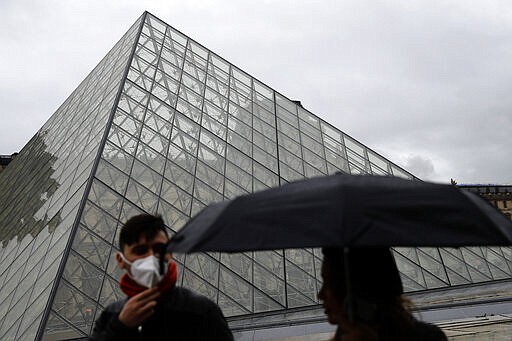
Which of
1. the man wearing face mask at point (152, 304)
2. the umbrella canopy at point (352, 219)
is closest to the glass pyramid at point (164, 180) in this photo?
the man wearing face mask at point (152, 304)

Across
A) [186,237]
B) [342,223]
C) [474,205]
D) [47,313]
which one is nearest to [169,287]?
[186,237]

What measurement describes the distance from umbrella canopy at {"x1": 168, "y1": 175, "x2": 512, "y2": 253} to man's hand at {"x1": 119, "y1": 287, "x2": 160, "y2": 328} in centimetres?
20

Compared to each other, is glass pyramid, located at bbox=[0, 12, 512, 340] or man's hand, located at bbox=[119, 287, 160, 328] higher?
glass pyramid, located at bbox=[0, 12, 512, 340]

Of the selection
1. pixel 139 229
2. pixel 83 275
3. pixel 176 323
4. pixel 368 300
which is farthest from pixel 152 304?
pixel 83 275

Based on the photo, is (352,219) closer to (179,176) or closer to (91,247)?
(91,247)

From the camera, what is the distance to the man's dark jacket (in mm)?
2152

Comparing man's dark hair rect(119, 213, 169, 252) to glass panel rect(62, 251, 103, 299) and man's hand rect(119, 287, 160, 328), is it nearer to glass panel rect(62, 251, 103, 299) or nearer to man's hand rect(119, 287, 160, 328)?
man's hand rect(119, 287, 160, 328)

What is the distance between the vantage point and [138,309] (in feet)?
6.78

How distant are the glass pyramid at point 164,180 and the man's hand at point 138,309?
575 cm

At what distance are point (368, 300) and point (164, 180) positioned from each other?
32.1ft

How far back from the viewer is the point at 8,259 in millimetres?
11414

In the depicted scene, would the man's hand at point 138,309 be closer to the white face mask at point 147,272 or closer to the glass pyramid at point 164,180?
the white face mask at point 147,272

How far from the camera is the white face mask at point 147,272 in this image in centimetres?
213

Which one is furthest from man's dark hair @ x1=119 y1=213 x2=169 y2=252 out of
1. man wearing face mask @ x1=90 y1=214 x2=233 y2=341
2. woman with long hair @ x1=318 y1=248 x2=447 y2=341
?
woman with long hair @ x1=318 y1=248 x2=447 y2=341
